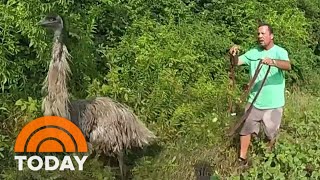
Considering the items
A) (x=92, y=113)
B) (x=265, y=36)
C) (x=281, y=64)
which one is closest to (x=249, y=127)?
(x=281, y=64)

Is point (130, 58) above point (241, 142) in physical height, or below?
above

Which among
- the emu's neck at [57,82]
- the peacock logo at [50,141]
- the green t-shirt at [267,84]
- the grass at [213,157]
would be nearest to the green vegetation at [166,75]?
the grass at [213,157]

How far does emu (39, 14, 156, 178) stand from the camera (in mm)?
5695

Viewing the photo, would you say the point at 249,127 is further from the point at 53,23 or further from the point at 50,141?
the point at 53,23

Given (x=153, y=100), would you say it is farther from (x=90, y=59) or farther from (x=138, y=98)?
(x=90, y=59)

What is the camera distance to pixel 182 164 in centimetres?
655

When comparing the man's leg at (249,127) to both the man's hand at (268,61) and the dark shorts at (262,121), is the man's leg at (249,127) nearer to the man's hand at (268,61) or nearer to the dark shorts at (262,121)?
the dark shorts at (262,121)

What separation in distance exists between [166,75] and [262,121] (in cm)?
147

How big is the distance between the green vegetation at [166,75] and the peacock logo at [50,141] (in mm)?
129

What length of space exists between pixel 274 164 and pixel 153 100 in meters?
1.64

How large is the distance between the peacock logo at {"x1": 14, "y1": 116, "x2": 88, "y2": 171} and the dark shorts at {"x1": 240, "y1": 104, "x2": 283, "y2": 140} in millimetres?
1686

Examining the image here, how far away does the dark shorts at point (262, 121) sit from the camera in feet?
21.7

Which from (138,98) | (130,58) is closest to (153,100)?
(138,98)

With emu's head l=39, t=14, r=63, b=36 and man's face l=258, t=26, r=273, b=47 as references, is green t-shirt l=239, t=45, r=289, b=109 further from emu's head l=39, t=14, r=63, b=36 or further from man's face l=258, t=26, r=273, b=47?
emu's head l=39, t=14, r=63, b=36
